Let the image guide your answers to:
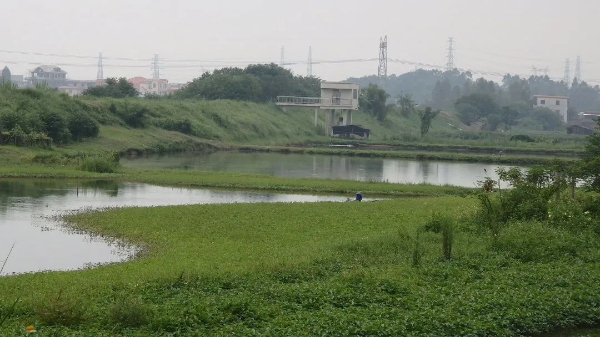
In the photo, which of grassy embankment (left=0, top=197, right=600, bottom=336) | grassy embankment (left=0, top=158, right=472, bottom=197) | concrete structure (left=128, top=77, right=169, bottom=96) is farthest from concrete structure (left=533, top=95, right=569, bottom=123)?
grassy embankment (left=0, top=197, right=600, bottom=336)

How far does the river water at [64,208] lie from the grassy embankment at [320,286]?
4.11ft

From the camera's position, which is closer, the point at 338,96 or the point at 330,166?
the point at 330,166

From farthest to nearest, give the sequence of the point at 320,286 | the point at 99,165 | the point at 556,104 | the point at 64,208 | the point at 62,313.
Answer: the point at 556,104 < the point at 99,165 < the point at 64,208 < the point at 320,286 < the point at 62,313

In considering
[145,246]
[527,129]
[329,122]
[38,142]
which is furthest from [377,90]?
[145,246]

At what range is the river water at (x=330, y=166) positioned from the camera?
45.6 m

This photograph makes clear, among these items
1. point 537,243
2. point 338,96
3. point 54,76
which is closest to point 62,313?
point 537,243

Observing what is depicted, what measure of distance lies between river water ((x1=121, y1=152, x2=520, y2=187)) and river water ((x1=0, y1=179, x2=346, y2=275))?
38.7 feet

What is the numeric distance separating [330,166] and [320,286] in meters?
40.1

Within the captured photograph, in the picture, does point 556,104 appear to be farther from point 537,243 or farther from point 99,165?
point 537,243

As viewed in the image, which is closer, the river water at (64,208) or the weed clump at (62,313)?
the weed clump at (62,313)

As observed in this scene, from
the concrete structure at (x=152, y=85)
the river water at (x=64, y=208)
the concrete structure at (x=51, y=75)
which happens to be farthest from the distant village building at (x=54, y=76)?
the river water at (x=64, y=208)

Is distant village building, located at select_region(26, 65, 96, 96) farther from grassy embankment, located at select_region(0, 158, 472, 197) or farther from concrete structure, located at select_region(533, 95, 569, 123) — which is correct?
grassy embankment, located at select_region(0, 158, 472, 197)

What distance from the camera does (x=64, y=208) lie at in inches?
1027

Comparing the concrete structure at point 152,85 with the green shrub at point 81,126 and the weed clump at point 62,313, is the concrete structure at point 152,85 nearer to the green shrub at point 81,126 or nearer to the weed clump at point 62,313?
the green shrub at point 81,126
